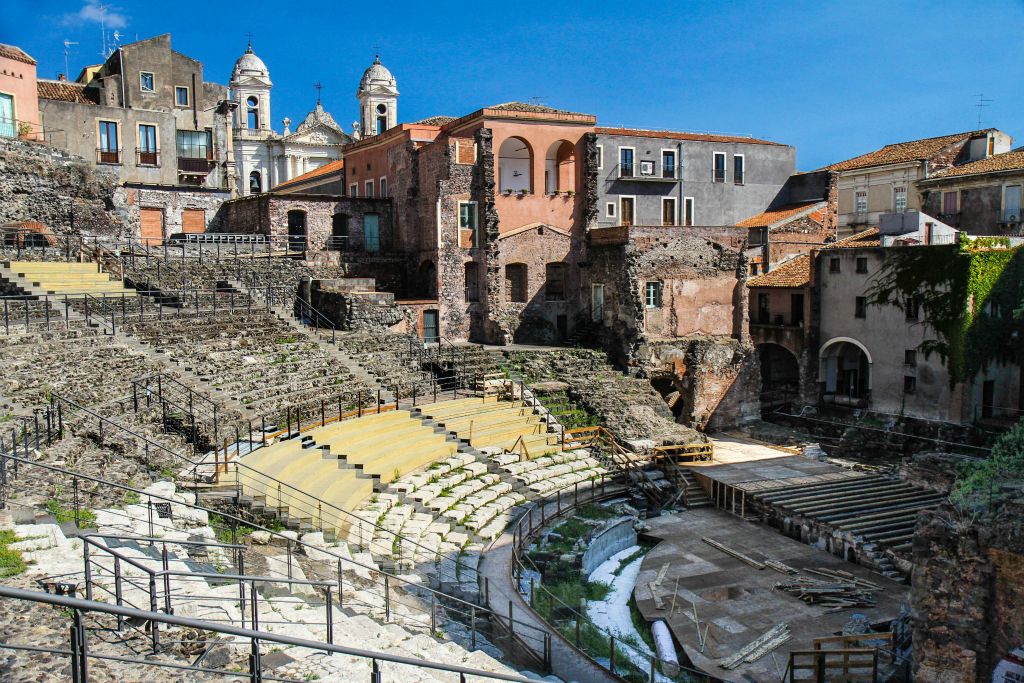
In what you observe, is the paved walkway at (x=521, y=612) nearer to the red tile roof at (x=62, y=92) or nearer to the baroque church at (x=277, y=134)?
the red tile roof at (x=62, y=92)

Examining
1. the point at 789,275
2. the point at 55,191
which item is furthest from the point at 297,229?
the point at 789,275

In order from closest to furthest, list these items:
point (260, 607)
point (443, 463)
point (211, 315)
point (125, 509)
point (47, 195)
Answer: point (260, 607)
point (125, 509)
point (443, 463)
point (211, 315)
point (47, 195)

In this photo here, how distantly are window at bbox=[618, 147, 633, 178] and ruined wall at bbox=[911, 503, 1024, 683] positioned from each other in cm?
2504

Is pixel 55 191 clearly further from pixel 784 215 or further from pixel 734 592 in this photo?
pixel 784 215

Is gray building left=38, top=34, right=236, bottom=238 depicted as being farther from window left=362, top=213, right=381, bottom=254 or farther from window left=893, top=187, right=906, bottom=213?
window left=893, top=187, right=906, bottom=213

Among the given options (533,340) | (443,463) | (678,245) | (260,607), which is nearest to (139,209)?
(533,340)

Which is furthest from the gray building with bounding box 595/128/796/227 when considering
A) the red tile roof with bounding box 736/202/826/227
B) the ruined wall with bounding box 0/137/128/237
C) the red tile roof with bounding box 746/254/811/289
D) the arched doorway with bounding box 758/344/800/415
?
the ruined wall with bounding box 0/137/128/237

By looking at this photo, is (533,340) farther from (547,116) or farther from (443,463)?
(443,463)

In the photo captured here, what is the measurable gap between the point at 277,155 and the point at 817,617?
191ft

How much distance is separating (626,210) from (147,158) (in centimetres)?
2092

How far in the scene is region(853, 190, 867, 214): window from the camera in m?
43.6

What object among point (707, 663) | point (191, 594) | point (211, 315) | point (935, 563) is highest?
point (211, 315)

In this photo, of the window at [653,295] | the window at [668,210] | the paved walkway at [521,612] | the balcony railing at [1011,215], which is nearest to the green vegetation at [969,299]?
the balcony railing at [1011,215]

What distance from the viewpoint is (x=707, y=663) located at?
1564cm
